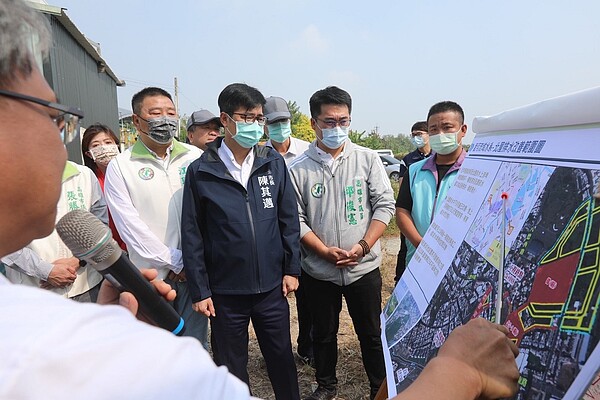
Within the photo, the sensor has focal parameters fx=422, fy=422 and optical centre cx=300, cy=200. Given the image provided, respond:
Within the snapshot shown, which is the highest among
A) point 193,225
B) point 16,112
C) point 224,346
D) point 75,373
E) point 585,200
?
point 16,112

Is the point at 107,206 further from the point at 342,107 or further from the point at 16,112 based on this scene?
the point at 16,112

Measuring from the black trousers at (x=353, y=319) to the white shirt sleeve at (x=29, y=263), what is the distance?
160 centimetres

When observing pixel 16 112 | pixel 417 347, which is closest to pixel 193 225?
pixel 417 347

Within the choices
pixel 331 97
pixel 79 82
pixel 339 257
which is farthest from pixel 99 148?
pixel 79 82

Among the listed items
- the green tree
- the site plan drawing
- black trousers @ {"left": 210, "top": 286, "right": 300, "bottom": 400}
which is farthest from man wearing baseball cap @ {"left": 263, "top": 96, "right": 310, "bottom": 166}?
the green tree

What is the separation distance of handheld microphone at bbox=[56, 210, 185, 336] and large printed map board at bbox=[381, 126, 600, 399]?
742mm

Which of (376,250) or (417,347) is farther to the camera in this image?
(376,250)

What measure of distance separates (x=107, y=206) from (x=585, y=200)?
2.72m

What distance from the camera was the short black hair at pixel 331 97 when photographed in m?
3.00

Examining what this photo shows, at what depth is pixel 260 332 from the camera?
2.63 m

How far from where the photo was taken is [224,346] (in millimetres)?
2562

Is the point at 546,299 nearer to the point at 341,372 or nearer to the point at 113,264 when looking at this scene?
the point at 113,264

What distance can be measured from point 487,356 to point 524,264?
0.83 feet

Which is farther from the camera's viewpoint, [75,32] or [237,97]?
[75,32]
